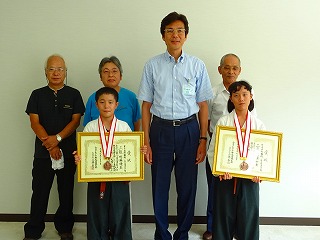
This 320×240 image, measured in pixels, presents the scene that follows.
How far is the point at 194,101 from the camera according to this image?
100 inches

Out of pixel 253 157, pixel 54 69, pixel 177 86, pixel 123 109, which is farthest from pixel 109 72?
pixel 253 157

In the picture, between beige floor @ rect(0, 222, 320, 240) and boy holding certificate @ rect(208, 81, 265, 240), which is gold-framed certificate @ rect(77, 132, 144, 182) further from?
beige floor @ rect(0, 222, 320, 240)

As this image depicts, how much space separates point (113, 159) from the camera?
234 centimetres

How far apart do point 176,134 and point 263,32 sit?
147 cm

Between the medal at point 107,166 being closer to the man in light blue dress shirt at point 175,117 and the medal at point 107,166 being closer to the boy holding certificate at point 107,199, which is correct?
the boy holding certificate at point 107,199

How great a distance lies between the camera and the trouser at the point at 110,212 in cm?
240

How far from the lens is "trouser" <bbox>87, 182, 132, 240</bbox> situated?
240 cm

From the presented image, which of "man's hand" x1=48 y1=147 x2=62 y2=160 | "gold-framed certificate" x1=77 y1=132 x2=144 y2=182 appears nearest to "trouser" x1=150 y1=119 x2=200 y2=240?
"gold-framed certificate" x1=77 y1=132 x2=144 y2=182

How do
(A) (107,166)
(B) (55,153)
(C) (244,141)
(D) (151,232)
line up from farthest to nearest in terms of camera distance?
(D) (151,232), (B) (55,153), (A) (107,166), (C) (244,141)

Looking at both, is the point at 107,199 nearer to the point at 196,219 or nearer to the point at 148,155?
the point at 148,155

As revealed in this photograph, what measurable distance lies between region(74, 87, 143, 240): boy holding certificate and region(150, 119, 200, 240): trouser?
0.27 m

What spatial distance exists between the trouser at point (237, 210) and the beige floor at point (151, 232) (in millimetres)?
713

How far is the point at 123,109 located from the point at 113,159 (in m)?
0.56

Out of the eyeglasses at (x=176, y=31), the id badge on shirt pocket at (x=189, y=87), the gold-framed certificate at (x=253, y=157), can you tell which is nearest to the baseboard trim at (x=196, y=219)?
the gold-framed certificate at (x=253, y=157)
